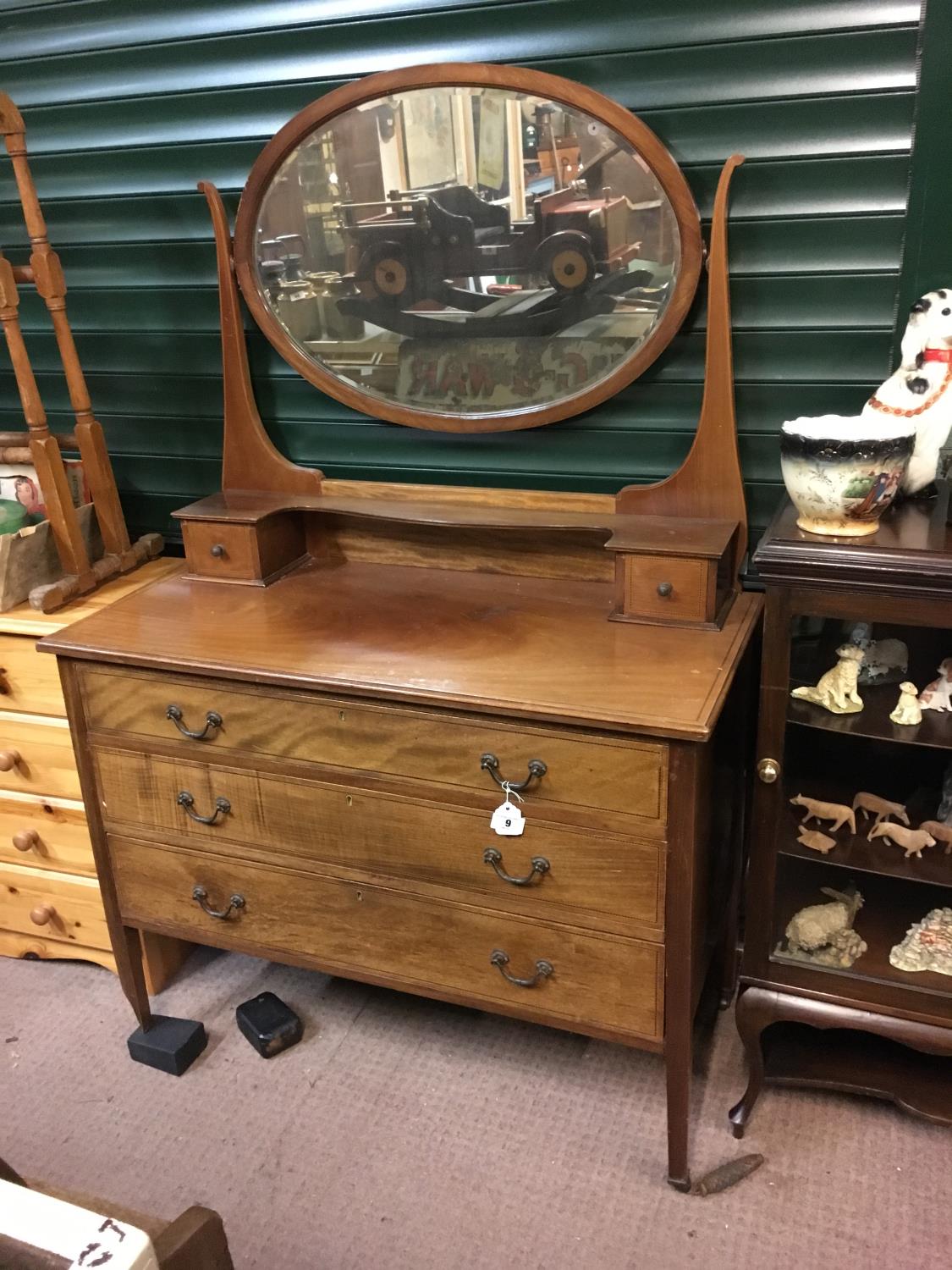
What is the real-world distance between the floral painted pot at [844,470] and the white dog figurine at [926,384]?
51mm

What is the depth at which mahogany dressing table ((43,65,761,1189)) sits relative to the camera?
5.21 ft

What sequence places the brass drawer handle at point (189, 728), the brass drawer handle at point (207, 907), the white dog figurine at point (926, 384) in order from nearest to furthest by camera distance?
1. the white dog figurine at point (926, 384)
2. the brass drawer handle at point (189, 728)
3. the brass drawer handle at point (207, 907)

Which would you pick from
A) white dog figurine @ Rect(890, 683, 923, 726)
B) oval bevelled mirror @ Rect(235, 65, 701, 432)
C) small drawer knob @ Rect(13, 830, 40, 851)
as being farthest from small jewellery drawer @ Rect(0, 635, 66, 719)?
white dog figurine @ Rect(890, 683, 923, 726)

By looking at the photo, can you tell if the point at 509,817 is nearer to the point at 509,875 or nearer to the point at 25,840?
the point at 509,875

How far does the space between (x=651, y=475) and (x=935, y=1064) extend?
3.92 feet

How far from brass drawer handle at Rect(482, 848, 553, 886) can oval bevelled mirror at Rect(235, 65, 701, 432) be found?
814 millimetres

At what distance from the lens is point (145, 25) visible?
2029 millimetres

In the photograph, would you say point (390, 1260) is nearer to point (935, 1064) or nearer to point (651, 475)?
point (935, 1064)

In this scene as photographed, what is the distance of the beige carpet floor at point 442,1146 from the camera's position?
65.6 inches

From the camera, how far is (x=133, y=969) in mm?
2059

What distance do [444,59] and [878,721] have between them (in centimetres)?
135

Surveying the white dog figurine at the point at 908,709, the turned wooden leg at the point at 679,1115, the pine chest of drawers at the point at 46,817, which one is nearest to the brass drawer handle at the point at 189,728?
the pine chest of drawers at the point at 46,817

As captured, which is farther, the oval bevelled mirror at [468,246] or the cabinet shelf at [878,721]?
the oval bevelled mirror at [468,246]

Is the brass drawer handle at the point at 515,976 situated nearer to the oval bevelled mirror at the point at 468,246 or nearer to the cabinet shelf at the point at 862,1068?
the cabinet shelf at the point at 862,1068
